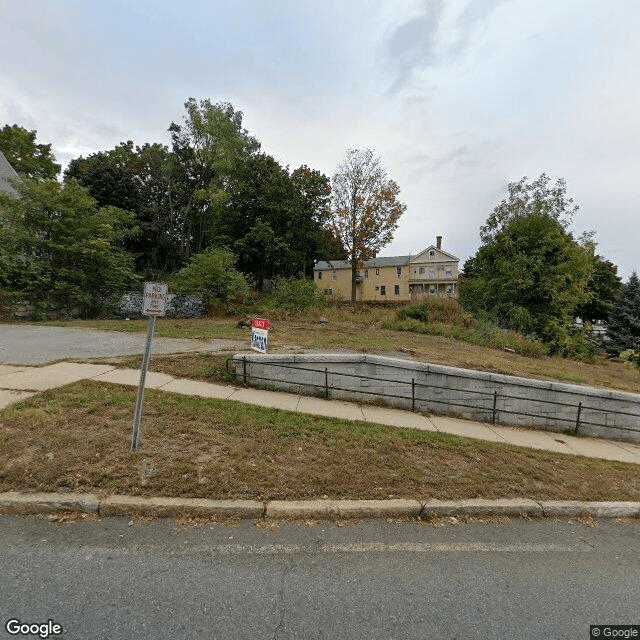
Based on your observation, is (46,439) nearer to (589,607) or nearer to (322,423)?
(322,423)

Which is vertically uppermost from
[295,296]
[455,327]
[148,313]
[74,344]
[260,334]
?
[295,296]

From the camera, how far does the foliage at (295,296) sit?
66.3 ft

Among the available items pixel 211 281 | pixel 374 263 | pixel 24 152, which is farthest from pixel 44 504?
pixel 374 263

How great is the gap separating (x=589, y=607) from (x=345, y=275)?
4175cm

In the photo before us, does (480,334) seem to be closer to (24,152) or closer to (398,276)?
(398,276)

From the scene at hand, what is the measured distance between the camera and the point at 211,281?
19.0 meters

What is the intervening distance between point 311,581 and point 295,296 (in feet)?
61.7

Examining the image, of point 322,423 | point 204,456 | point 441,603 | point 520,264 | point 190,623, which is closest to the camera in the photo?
point 190,623

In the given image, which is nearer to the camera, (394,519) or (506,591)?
(506,591)

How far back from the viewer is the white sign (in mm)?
3590

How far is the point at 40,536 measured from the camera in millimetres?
2598

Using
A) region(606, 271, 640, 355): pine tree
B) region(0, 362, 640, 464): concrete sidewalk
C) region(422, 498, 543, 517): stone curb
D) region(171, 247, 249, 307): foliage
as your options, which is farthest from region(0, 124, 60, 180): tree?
region(606, 271, 640, 355): pine tree

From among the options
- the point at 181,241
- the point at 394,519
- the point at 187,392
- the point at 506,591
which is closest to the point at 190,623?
the point at 394,519

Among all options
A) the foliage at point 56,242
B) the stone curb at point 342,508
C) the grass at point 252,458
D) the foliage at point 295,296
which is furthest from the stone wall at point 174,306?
the stone curb at point 342,508
